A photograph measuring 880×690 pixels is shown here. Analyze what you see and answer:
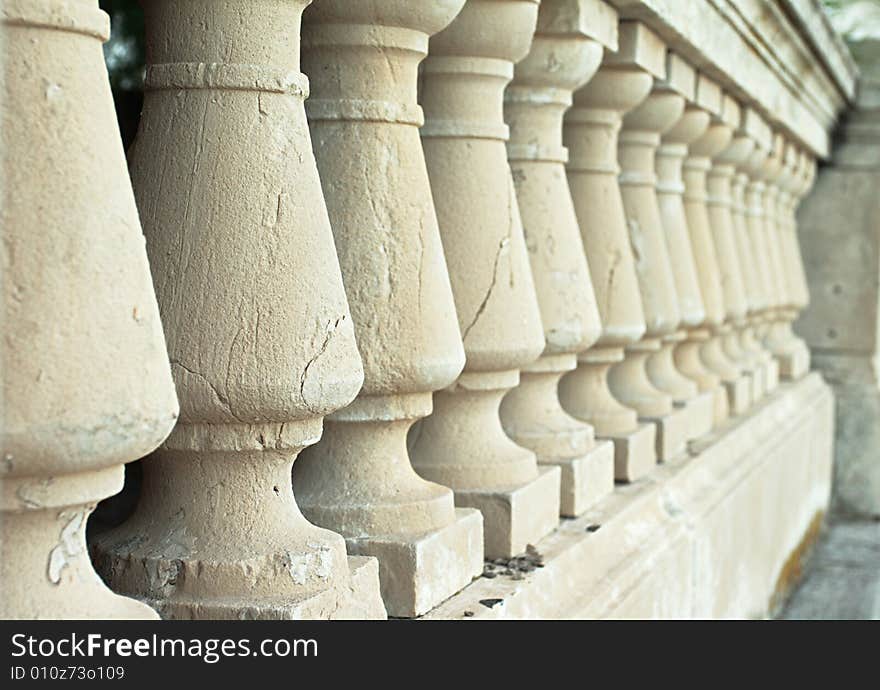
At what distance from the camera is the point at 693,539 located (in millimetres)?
3803

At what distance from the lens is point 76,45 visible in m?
1.47

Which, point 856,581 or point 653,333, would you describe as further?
point 856,581

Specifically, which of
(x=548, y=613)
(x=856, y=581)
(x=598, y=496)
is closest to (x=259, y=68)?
(x=548, y=613)

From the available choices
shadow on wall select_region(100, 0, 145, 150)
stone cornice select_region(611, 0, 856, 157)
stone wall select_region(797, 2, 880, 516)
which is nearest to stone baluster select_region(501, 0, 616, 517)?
stone cornice select_region(611, 0, 856, 157)

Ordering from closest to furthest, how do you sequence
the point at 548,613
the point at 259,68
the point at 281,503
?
the point at 259,68 → the point at 281,503 → the point at 548,613

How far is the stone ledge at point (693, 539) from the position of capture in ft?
8.86

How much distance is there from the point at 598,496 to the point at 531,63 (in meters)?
0.98

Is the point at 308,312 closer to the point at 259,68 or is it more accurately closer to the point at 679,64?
the point at 259,68

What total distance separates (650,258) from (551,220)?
3.31 ft

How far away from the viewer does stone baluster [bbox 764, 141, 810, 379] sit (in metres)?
6.81

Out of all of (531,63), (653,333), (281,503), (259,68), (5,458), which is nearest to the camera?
(5,458)

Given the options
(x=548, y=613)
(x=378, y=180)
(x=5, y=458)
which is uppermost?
(x=378, y=180)

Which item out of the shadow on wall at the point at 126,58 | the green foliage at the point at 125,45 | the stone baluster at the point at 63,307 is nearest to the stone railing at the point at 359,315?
the stone baluster at the point at 63,307

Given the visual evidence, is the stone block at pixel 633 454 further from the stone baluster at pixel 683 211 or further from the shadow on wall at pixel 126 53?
the shadow on wall at pixel 126 53
